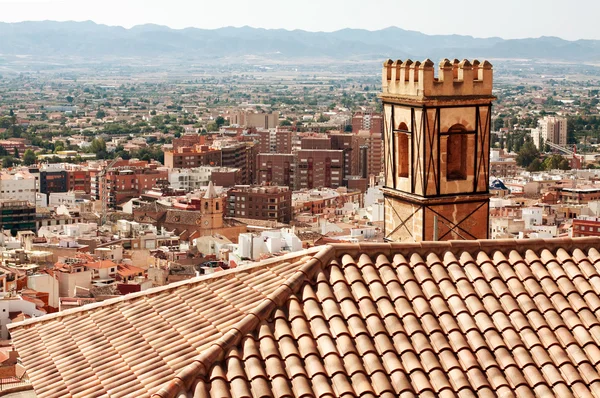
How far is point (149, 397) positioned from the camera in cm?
422

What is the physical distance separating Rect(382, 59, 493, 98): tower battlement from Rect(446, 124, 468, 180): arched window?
0.78ft

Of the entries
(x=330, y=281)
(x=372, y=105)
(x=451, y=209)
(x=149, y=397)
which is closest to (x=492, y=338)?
(x=330, y=281)

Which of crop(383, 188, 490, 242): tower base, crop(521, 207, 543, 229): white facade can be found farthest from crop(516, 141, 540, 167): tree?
crop(383, 188, 490, 242): tower base

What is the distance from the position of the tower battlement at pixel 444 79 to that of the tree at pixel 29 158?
61258 millimetres

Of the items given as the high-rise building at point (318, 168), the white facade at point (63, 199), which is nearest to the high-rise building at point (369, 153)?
the high-rise building at point (318, 168)

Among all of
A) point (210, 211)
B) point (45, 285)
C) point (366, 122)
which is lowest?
point (366, 122)

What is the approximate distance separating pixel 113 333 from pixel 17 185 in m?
46.6

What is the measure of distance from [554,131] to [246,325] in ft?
272

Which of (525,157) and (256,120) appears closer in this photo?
(525,157)

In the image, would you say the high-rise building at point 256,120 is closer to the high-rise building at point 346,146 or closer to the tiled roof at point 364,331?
the high-rise building at point 346,146

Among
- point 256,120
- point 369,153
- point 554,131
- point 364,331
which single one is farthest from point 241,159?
point 364,331

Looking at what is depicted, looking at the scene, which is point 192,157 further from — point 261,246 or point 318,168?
point 261,246

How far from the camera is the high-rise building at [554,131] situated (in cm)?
8494

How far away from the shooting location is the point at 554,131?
280ft
